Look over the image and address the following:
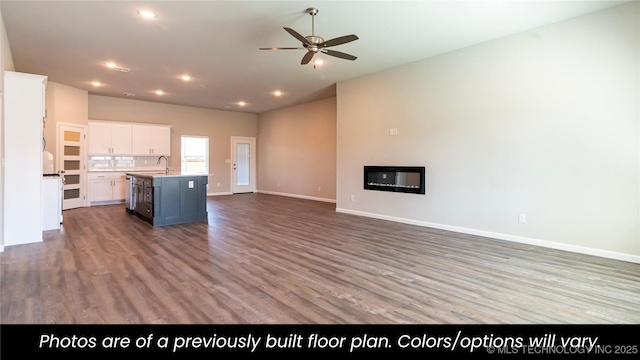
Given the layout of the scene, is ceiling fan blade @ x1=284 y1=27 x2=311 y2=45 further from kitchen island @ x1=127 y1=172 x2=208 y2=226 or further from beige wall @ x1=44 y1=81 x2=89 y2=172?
beige wall @ x1=44 y1=81 x2=89 y2=172

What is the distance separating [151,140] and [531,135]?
29.7 feet

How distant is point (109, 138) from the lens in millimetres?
8164

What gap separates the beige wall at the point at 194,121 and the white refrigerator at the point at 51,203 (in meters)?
3.83

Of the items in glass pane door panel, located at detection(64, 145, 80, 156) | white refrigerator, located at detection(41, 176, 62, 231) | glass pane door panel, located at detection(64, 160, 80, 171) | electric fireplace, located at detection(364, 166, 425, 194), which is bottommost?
white refrigerator, located at detection(41, 176, 62, 231)

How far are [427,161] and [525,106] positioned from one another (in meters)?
1.66

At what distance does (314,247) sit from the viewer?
13.5 ft

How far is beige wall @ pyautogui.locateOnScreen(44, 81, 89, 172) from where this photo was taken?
6949 mm

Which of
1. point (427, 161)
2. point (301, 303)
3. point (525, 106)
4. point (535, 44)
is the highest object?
point (535, 44)

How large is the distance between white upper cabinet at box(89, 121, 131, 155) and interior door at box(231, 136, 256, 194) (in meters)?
3.42

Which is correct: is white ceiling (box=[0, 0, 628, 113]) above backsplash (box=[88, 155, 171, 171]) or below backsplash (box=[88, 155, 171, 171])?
above

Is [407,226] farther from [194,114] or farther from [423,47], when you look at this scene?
[194,114]

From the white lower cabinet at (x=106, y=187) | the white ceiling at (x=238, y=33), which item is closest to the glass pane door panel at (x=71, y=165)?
the white lower cabinet at (x=106, y=187)

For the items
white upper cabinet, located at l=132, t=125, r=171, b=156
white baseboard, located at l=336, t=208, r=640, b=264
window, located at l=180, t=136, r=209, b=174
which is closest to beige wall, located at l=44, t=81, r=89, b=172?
white upper cabinet, located at l=132, t=125, r=171, b=156

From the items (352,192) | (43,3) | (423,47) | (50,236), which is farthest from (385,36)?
(50,236)
